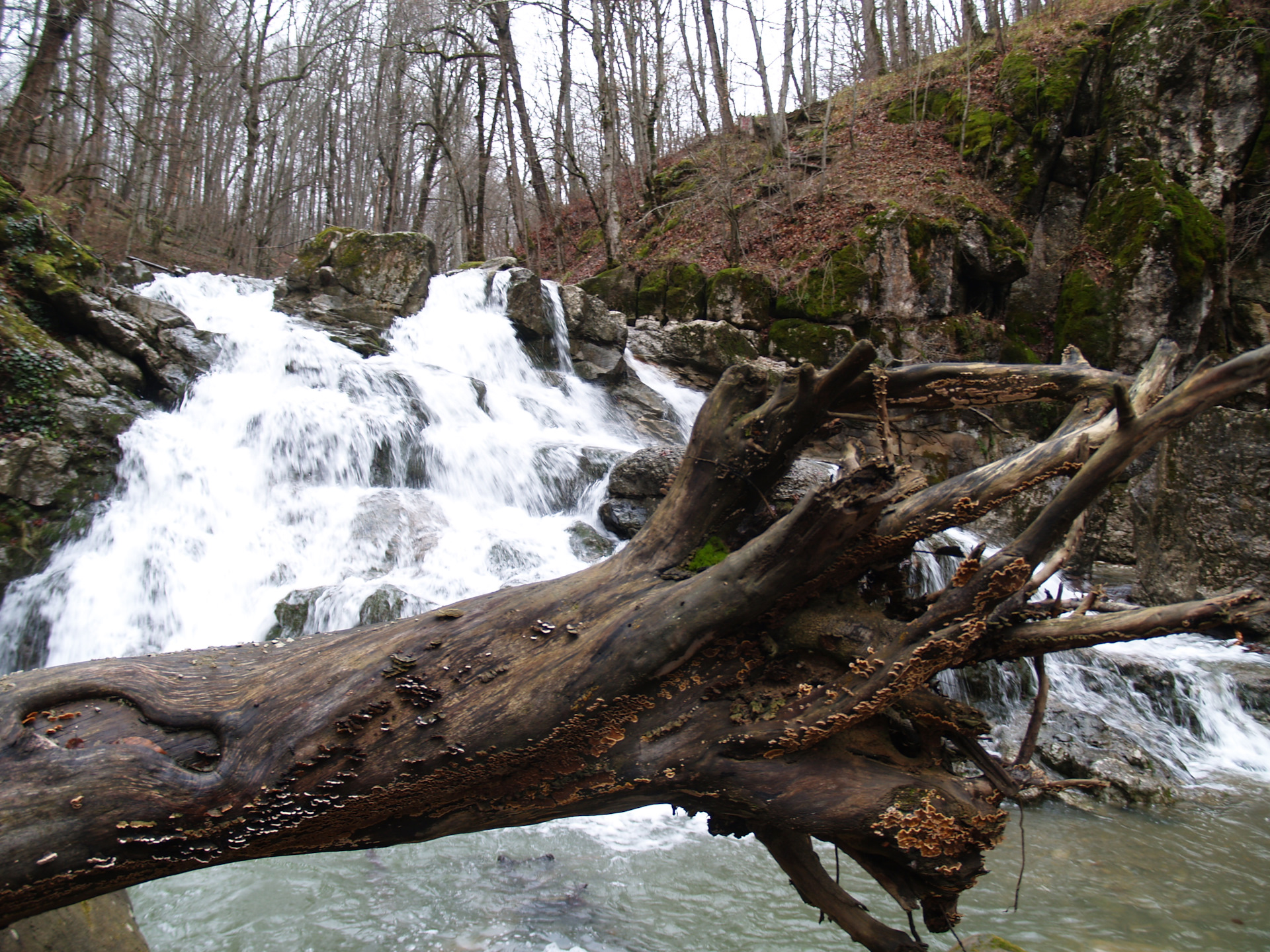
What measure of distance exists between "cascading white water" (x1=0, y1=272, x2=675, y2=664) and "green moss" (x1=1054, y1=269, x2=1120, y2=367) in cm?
754

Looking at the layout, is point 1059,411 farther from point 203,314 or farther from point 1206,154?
point 203,314

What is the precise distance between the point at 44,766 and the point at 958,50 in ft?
72.8

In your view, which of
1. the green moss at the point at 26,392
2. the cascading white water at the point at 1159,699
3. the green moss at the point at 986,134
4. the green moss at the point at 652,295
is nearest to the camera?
the cascading white water at the point at 1159,699

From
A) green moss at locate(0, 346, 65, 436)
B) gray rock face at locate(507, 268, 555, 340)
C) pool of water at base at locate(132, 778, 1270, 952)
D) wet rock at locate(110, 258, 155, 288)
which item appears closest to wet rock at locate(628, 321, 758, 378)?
gray rock face at locate(507, 268, 555, 340)

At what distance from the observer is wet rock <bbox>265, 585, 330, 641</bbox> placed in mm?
6664

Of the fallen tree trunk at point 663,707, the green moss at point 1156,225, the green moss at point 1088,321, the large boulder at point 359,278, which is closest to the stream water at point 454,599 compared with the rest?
the large boulder at point 359,278

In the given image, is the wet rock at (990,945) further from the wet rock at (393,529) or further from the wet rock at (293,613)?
the wet rock at (393,529)

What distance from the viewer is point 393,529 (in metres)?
8.12

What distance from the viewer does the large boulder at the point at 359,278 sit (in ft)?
42.2

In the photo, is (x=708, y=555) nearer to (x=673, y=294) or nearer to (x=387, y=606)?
(x=387, y=606)

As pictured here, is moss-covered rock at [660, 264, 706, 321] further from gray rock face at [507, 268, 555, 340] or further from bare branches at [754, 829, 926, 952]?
bare branches at [754, 829, 926, 952]

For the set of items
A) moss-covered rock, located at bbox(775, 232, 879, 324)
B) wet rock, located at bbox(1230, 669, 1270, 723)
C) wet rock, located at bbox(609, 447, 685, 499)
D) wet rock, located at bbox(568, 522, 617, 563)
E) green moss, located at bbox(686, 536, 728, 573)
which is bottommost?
wet rock, located at bbox(1230, 669, 1270, 723)

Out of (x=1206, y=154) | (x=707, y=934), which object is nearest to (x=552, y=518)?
(x=707, y=934)

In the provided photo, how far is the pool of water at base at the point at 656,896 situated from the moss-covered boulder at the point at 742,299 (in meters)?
10.1
